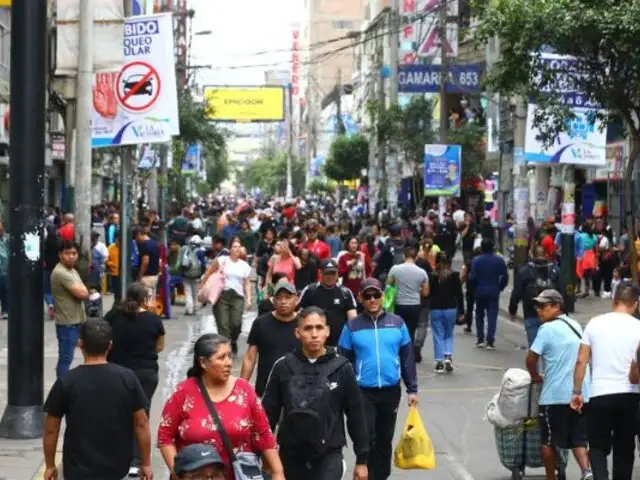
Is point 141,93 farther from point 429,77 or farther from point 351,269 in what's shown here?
point 429,77

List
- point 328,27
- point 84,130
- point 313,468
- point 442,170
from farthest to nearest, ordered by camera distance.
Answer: point 328,27 < point 442,170 < point 84,130 < point 313,468

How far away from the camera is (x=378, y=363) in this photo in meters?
9.97

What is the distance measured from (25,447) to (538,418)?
166 inches

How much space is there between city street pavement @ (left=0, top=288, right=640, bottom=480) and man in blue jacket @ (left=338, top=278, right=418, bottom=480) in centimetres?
177

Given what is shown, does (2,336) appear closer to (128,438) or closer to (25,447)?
(25,447)

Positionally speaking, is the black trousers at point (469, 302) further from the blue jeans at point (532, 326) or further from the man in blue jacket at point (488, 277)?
the blue jeans at point (532, 326)

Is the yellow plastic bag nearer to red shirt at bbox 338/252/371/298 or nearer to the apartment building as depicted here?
red shirt at bbox 338/252/371/298

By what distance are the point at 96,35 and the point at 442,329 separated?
18.6 feet

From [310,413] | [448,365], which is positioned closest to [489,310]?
[448,365]

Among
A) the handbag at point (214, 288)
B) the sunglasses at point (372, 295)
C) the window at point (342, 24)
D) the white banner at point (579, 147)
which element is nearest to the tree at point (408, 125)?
the white banner at point (579, 147)

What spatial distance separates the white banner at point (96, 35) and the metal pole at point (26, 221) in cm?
639

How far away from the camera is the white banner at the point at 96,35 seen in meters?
18.7

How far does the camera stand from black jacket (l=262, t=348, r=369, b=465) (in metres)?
8.01

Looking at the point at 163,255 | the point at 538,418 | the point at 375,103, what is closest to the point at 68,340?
the point at 538,418
